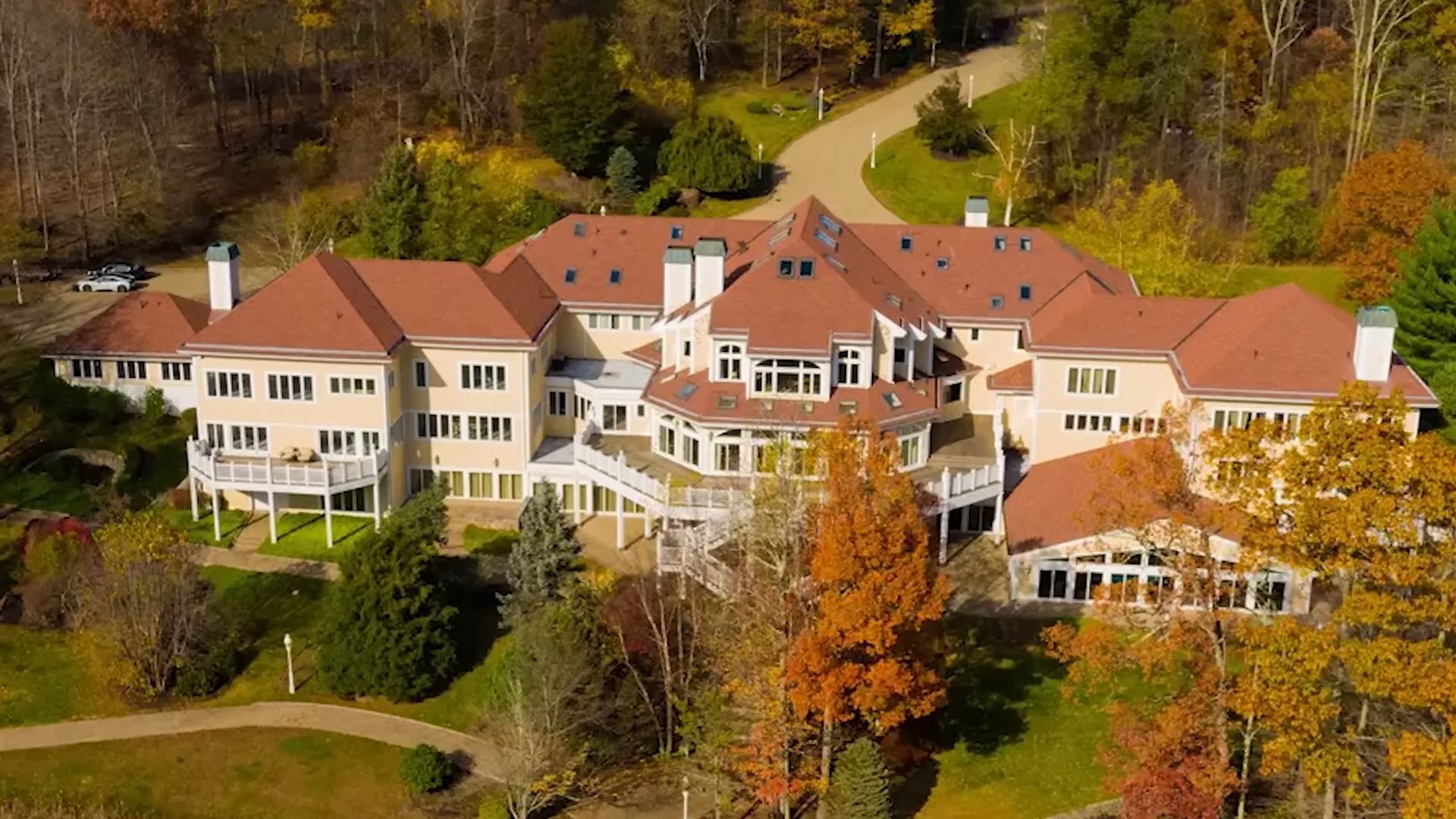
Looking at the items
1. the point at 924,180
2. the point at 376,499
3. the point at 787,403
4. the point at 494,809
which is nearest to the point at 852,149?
the point at 924,180

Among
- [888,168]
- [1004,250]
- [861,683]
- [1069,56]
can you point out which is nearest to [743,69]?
[888,168]

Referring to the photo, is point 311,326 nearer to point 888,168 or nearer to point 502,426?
point 502,426

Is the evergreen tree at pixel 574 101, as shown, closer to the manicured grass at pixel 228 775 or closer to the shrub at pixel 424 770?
the manicured grass at pixel 228 775

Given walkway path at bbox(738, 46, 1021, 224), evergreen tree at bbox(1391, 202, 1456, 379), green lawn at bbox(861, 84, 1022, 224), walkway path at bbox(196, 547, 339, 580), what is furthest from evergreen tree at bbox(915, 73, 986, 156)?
walkway path at bbox(196, 547, 339, 580)

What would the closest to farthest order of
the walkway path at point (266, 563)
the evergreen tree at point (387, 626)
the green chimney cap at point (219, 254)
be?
the evergreen tree at point (387, 626) < the walkway path at point (266, 563) < the green chimney cap at point (219, 254)

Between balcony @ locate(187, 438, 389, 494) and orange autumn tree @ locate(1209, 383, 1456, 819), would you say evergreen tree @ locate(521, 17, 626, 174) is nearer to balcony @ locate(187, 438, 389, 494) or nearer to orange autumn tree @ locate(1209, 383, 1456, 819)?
balcony @ locate(187, 438, 389, 494)

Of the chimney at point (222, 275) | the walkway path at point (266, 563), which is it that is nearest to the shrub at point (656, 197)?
the chimney at point (222, 275)

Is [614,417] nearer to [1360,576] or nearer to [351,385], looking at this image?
[351,385]
